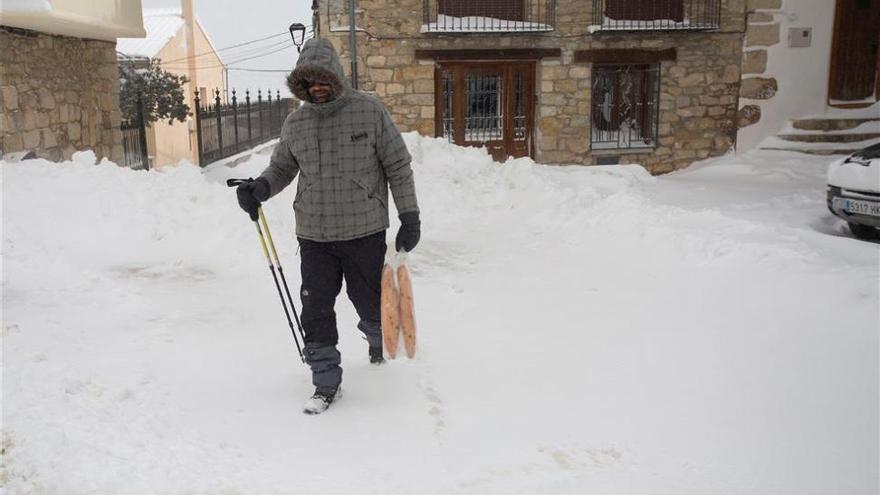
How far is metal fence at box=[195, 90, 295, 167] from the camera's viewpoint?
12695 mm

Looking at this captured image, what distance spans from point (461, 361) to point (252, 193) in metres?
1.44

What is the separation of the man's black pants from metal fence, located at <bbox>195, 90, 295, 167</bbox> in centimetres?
927

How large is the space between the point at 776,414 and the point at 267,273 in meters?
3.91

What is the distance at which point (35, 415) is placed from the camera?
121 inches

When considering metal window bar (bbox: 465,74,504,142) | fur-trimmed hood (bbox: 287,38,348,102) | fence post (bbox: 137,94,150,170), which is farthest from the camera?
metal window bar (bbox: 465,74,504,142)

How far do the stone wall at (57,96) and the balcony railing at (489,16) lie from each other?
5136mm

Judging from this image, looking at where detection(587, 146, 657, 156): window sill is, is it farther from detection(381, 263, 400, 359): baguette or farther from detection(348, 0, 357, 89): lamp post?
detection(381, 263, 400, 359): baguette

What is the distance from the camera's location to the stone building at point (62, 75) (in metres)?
8.21

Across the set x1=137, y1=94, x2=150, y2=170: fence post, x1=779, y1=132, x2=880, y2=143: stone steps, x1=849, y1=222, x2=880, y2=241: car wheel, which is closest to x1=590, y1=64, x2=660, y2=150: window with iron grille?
x1=779, y1=132, x2=880, y2=143: stone steps

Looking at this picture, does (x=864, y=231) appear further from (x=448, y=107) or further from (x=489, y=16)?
(x=489, y=16)

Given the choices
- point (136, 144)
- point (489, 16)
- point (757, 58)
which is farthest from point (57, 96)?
point (757, 58)

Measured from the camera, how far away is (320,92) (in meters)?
3.31

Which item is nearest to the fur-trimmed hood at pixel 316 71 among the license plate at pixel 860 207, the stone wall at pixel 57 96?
the license plate at pixel 860 207

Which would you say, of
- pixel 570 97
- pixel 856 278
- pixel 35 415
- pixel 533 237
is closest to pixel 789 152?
pixel 570 97
